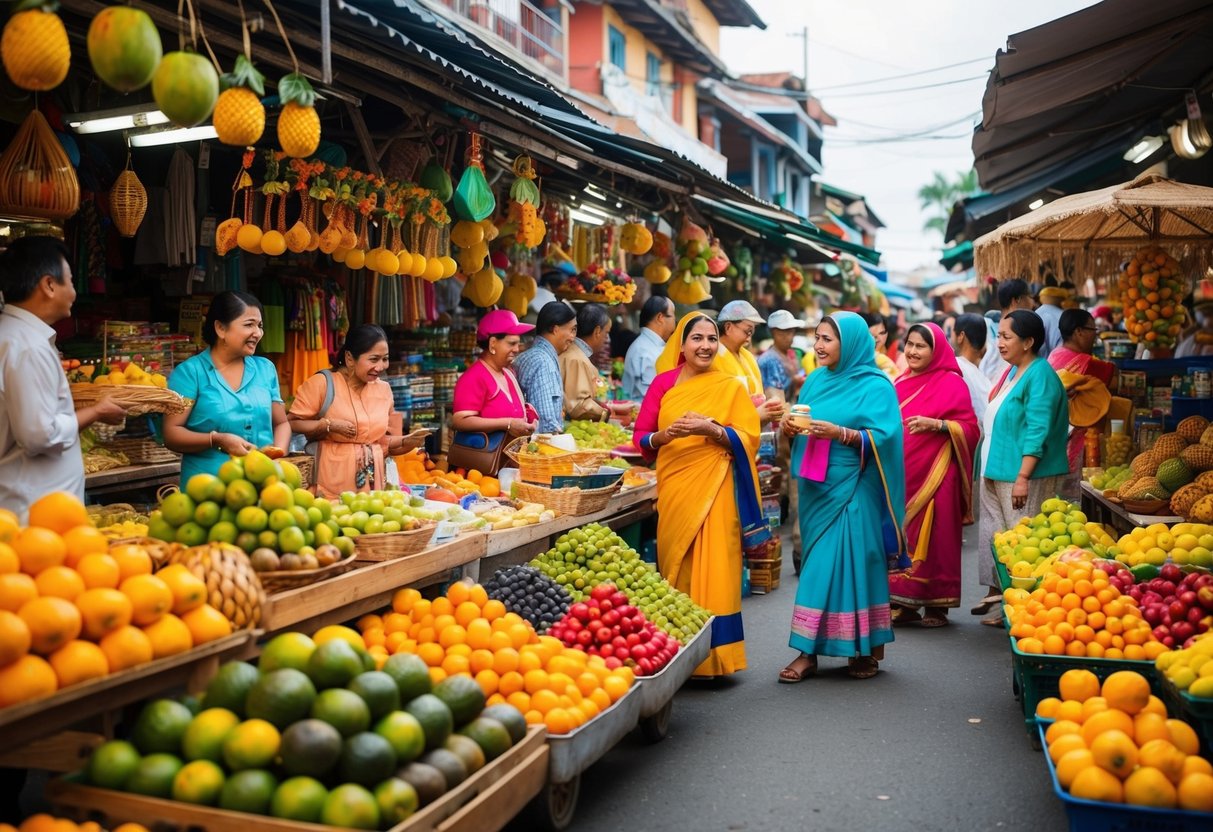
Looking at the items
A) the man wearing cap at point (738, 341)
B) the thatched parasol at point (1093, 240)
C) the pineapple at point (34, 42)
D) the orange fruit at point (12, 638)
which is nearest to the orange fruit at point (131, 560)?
the orange fruit at point (12, 638)

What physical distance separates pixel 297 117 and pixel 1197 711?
3.87 meters

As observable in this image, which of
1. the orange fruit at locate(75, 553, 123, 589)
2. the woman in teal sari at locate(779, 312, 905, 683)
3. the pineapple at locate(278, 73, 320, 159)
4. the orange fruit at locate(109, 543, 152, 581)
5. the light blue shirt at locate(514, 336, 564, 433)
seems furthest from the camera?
the light blue shirt at locate(514, 336, 564, 433)

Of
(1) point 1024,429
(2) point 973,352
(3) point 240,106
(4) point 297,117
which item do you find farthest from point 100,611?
(2) point 973,352

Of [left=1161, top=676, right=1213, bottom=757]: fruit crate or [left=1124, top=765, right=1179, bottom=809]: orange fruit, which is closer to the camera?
[left=1124, top=765, right=1179, bottom=809]: orange fruit

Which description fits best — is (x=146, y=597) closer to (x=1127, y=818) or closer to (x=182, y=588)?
(x=182, y=588)

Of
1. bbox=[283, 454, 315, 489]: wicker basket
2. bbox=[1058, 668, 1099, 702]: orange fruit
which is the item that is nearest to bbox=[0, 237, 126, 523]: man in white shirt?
bbox=[283, 454, 315, 489]: wicker basket

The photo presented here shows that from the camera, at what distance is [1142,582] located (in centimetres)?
524

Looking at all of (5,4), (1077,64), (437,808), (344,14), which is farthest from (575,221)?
(437,808)

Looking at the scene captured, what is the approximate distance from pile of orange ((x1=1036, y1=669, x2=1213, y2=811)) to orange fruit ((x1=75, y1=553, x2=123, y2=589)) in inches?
116

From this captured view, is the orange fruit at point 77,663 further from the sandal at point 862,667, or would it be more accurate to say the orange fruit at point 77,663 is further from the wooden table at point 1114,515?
the wooden table at point 1114,515

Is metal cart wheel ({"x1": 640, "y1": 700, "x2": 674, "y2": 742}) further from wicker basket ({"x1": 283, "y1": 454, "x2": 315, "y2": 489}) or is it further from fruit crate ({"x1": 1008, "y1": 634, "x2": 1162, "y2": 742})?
wicker basket ({"x1": 283, "y1": 454, "x2": 315, "y2": 489})

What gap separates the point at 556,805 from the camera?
4.02 metres

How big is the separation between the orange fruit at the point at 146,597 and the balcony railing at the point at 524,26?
16715mm

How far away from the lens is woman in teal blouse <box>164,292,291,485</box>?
5.11m
